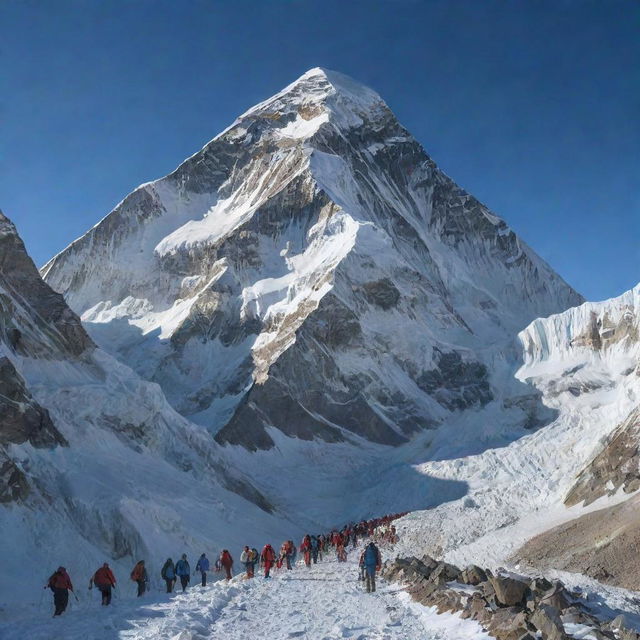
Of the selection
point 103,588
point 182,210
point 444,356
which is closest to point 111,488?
point 103,588

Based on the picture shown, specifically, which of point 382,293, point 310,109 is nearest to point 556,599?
point 382,293

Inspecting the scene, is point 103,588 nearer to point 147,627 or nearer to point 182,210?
point 147,627

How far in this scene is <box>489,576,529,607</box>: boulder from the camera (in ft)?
48.5

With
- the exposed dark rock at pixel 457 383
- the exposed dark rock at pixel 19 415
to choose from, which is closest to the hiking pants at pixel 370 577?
the exposed dark rock at pixel 19 415

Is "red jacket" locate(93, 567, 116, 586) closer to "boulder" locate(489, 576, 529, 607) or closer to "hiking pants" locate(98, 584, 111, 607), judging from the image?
"hiking pants" locate(98, 584, 111, 607)

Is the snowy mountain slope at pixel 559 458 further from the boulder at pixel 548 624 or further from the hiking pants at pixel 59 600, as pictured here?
the hiking pants at pixel 59 600

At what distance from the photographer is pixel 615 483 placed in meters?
40.8

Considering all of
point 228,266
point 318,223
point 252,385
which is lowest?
point 252,385

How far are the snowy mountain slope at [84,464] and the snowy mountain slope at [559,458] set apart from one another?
15.3m

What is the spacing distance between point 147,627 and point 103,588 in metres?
6.80

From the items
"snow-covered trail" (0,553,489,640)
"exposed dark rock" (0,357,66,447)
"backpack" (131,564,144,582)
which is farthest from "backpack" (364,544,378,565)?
"exposed dark rock" (0,357,66,447)

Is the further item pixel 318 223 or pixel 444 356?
pixel 318 223

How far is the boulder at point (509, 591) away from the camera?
14.8 m

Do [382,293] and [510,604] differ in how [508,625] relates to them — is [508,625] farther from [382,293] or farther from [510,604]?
[382,293]
